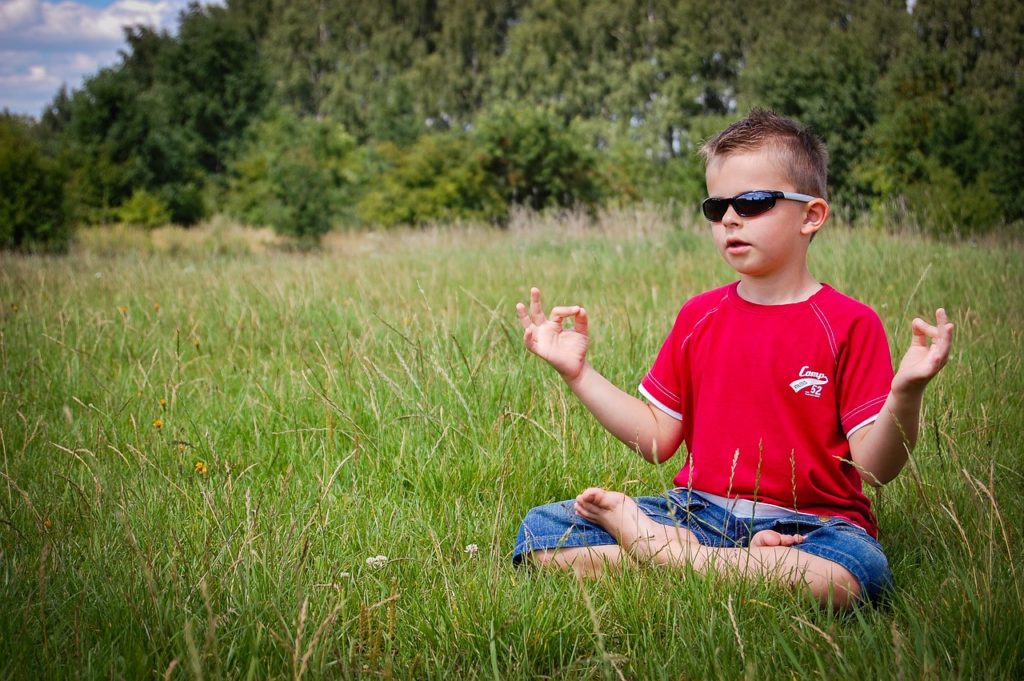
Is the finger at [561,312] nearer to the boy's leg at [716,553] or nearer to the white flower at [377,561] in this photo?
the boy's leg at [716,553]

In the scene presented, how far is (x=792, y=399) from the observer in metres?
1.94

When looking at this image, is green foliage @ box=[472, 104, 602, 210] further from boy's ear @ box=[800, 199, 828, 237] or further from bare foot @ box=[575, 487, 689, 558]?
bare foot @ box=[575, 487, 689, 558]

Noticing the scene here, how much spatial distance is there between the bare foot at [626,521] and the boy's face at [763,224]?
62 centimetres

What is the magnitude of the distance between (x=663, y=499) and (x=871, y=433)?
1.77 ft

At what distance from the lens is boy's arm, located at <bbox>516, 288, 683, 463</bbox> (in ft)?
6.76

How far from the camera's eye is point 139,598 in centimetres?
165

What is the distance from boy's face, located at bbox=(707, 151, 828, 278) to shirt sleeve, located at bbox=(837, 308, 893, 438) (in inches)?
8.8

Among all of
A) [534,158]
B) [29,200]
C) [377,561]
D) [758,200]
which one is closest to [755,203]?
[758,200]

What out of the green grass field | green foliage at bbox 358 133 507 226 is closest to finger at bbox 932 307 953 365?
the green grass field

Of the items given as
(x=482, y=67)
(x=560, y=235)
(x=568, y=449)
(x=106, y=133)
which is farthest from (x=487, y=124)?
(x=482, y=67)

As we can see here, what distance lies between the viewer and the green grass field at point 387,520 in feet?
4.97

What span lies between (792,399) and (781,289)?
28 centimetres

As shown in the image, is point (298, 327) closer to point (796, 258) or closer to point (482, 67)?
point (796, 258)

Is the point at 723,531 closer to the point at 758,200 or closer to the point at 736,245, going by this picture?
the point at 736,245
